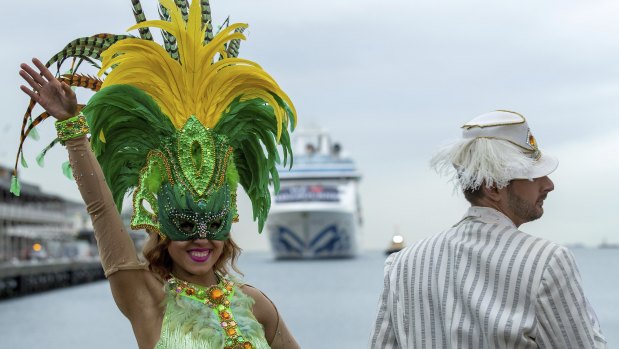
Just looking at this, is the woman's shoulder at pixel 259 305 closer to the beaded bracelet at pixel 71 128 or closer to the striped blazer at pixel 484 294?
the striped blazer at pixel 484 294

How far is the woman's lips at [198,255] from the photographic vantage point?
4398 mm

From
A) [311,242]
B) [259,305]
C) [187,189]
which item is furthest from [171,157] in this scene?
[311,242]

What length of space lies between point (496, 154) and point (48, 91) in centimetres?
148

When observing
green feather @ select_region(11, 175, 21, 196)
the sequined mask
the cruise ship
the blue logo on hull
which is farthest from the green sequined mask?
the blue logo on hull

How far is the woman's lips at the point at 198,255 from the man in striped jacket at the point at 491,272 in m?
0.64

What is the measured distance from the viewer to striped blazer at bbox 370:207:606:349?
3820 millimetres

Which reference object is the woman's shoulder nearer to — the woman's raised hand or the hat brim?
the woman's raised hand

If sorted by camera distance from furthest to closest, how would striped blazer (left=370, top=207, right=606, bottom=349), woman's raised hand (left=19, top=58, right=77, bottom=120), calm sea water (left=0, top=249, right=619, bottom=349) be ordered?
calm sea water (left=0, top=249, right=619, bottom=349) → woman's raised hand (left=19, top=58, right=77, bottom=120) → striped blazer (left=370, top=207, right=606, bottom=349)

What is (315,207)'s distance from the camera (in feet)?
239

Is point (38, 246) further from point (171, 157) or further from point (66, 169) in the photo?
point (171, 157)

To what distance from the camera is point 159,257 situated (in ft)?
14.6

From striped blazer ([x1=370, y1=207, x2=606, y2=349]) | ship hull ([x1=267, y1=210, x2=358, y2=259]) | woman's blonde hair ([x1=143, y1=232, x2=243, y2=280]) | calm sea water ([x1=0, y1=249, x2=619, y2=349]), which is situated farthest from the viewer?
ship hull ([x1=267, y1=210, x2=358, y2=259])

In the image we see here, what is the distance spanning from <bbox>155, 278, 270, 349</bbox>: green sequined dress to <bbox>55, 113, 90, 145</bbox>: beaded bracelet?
61 cm

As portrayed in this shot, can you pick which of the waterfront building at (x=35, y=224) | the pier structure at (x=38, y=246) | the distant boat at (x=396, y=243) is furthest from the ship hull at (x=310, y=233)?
the distant boat at (x=396, y=243)
